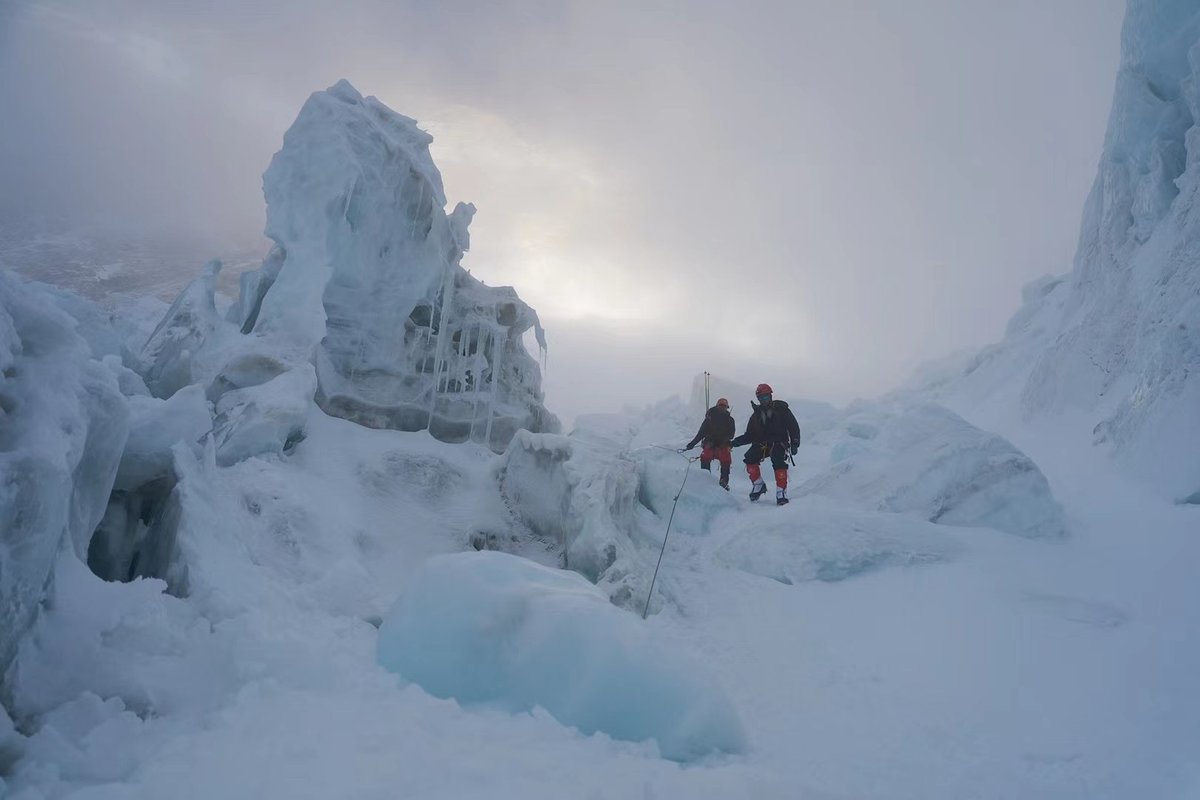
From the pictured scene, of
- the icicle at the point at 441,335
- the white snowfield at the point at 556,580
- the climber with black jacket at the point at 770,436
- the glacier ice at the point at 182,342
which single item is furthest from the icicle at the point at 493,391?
the climber with black jacket at the point at 770,436

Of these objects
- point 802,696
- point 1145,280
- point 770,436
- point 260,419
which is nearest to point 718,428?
point 770,436

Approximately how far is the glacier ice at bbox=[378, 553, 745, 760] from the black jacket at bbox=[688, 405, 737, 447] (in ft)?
20.5

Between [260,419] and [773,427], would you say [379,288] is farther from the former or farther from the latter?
[773,427]

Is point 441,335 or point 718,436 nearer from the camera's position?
point 718,436

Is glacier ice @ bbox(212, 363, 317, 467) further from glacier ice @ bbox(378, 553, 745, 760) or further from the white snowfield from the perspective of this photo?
glacier ice @ bbox(378, 553, 745, 760)

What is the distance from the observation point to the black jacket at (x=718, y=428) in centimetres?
1097

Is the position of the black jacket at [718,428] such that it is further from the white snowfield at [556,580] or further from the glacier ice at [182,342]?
the glacier ice at [182,342]

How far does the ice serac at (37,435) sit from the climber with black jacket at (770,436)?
26.9 feet

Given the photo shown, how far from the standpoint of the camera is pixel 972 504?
8.18 meters

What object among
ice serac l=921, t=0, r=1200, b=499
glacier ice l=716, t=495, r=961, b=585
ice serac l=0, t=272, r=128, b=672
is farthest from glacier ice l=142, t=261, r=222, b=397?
ice serac l=921, t=0, r=1200, b=499

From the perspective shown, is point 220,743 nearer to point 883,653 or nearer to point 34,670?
point 34,670

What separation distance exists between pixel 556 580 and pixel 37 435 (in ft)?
12.1

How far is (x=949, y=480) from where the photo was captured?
28.2ft

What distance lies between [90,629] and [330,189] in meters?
11.3
